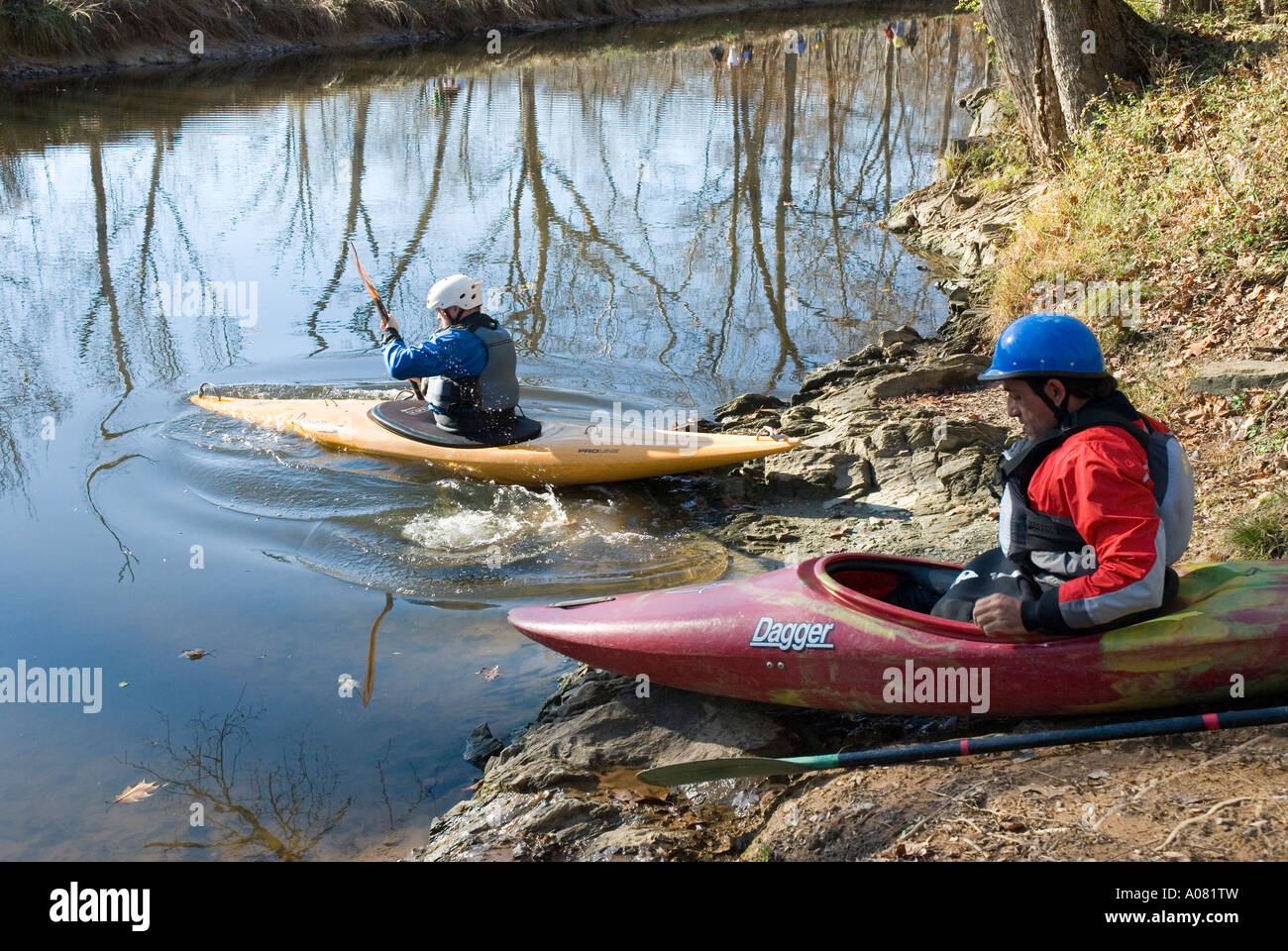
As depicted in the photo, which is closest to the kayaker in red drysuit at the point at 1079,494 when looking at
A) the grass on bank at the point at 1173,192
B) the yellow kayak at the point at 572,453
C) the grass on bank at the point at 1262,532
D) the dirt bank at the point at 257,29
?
the grass on bank at the point at 1262,532

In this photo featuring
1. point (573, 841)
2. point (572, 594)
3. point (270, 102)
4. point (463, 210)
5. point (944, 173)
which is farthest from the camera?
point (270, 102)

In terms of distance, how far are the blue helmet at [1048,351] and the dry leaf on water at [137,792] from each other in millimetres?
3090

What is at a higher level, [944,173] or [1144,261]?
[944,173]

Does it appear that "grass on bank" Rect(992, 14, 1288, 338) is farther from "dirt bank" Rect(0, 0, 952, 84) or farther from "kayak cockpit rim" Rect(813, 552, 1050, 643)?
"dirt bank" Rect(0, 0, 952, 84)

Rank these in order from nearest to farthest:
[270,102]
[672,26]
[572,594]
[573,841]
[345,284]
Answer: [573,841], [572,594], [345,284], [270,102], [672,26]

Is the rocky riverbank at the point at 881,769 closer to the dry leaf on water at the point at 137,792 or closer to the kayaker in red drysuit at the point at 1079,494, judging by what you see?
the kayaker in red drysuit at the point at 1079,494

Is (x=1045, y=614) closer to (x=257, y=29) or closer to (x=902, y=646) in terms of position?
(x=902, y=646)

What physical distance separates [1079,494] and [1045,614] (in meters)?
0.40

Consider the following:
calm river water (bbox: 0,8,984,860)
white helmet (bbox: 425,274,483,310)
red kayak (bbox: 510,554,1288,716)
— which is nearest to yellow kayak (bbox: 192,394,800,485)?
calm river water (bbox: 0,8,984,860)

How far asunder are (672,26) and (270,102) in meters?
11.9

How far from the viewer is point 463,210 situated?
516 inches

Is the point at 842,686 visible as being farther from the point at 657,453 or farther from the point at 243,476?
the point at 243,476

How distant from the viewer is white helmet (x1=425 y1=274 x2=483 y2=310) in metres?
6.12

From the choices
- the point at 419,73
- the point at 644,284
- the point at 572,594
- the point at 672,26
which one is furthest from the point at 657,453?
the point at 672,26
